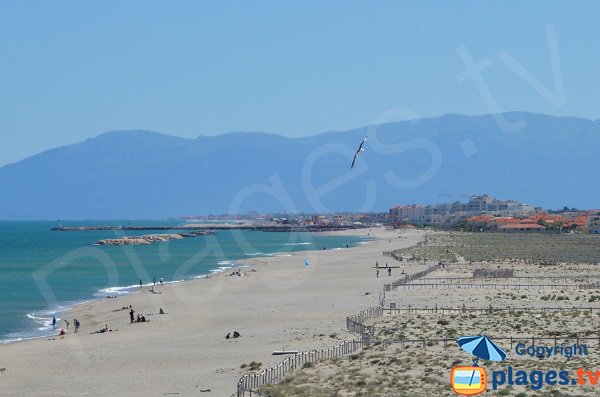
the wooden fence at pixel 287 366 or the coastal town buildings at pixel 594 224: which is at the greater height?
the coastal town buildings at pixel 594 224

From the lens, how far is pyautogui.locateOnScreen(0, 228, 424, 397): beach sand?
73.7 ft

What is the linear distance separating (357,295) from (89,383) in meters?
22.9

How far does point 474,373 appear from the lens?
18719mm

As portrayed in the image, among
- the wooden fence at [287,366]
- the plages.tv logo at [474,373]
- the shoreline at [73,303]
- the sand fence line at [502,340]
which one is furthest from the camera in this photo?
the shoreline at [73,303]

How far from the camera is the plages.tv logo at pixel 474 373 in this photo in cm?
1750

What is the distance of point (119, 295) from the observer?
170ft

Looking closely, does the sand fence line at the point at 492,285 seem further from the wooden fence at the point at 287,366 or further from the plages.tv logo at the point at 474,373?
the plages.tv logo at the point at 474,373

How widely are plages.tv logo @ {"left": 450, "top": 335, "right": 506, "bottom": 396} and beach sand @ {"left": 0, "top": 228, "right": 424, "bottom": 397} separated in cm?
544

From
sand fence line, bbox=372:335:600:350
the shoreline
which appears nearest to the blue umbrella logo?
sand fence line, bbox=372:335:600:350

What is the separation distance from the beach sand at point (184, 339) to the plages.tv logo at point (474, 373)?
544 centimetres

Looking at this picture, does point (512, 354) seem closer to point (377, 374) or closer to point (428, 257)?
point (377, 374)

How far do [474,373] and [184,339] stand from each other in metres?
14.0
